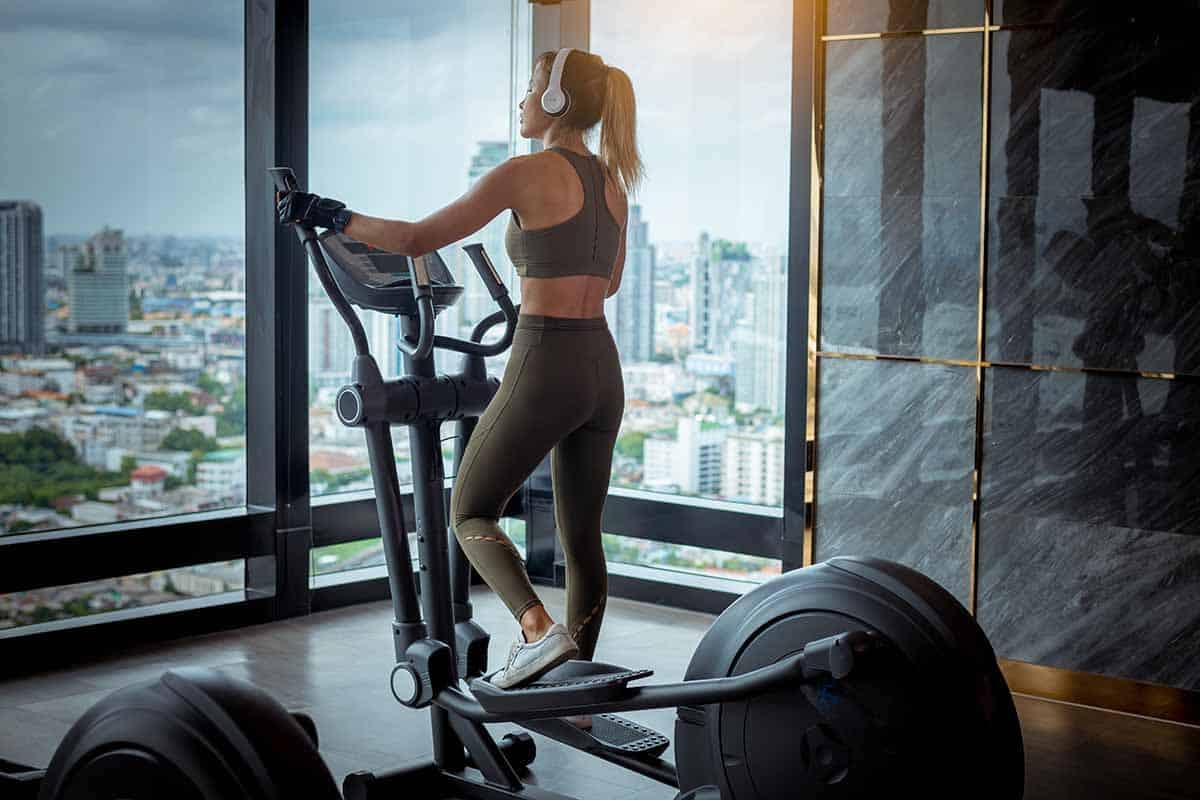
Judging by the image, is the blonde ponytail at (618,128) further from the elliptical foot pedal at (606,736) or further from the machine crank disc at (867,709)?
the elliptical foot pedal at (606,736)

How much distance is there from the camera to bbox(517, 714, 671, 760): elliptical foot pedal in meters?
3.07

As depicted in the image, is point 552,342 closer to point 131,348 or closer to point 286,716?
point 286,716

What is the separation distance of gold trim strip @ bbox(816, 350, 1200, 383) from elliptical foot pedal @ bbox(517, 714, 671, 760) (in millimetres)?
1648

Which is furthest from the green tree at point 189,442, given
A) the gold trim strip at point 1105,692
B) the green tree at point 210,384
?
the gold trim strip at point 1105,692

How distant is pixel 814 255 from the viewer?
457cm

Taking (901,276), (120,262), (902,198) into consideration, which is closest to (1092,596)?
(901,276)

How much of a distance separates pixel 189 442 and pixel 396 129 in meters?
1.34

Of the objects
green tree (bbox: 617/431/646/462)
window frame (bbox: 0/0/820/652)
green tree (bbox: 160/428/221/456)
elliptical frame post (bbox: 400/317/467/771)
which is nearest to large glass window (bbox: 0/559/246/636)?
window frame (bbox: 0/0/820/652)

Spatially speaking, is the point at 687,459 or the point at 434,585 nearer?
the point at 434,585

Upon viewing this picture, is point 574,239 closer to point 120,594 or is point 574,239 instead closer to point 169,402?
point 169,402

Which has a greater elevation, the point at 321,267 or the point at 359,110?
the point at 359,110

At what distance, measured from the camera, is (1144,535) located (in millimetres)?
3969

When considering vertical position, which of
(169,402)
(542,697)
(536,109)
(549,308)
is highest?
(536,109)

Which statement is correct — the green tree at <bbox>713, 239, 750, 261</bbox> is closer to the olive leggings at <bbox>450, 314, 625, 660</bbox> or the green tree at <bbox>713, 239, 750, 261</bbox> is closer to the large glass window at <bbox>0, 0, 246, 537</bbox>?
the large glass window at <bbox>0, 0, 246, 537</bbox>
